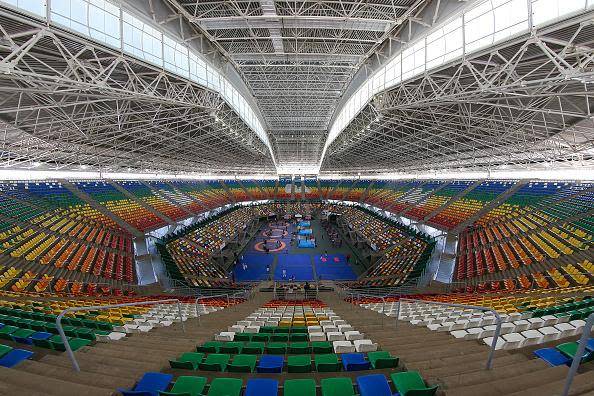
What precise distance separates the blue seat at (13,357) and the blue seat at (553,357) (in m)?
8.43

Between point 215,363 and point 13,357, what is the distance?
3302 mm

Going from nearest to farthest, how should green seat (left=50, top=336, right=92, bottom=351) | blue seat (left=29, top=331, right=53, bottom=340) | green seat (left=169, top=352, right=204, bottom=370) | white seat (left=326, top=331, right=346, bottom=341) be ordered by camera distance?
green seat (left=169, top=352, right=204, bottom=370), green seat (left=50, top=336, right=92, bottom=351), blue seat (left=29, top=331, right=53, bottom=340), white seat (left=326, top=331, right=346, bottom=341)

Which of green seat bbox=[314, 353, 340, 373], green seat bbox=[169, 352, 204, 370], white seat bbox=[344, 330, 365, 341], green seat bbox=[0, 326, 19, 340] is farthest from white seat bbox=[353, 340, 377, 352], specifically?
green seat bbox=[0, 326, 19, 340]

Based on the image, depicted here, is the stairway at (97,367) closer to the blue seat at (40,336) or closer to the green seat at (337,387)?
the blue seat at (40,336)

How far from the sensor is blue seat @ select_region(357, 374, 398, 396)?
12.2 feet

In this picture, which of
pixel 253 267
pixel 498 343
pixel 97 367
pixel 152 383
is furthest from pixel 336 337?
pixel 253 267

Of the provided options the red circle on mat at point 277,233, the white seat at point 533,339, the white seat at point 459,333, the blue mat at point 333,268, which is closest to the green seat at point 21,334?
the white seat at point 459,333

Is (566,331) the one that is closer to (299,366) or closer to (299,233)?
(299,366)

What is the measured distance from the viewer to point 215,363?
485 centimetres

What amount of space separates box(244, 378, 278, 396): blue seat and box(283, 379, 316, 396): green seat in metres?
0.16

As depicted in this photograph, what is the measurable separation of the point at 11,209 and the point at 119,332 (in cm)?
2155

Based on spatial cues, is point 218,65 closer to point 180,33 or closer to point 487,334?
point 180,33

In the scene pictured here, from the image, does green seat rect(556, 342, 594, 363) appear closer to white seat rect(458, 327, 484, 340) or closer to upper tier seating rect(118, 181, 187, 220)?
white seat rect(458, 327, 484, 340)

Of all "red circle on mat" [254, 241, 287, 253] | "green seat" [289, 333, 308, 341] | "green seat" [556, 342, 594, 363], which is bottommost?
"red circle on mat" [254, 241, 287, 253]
